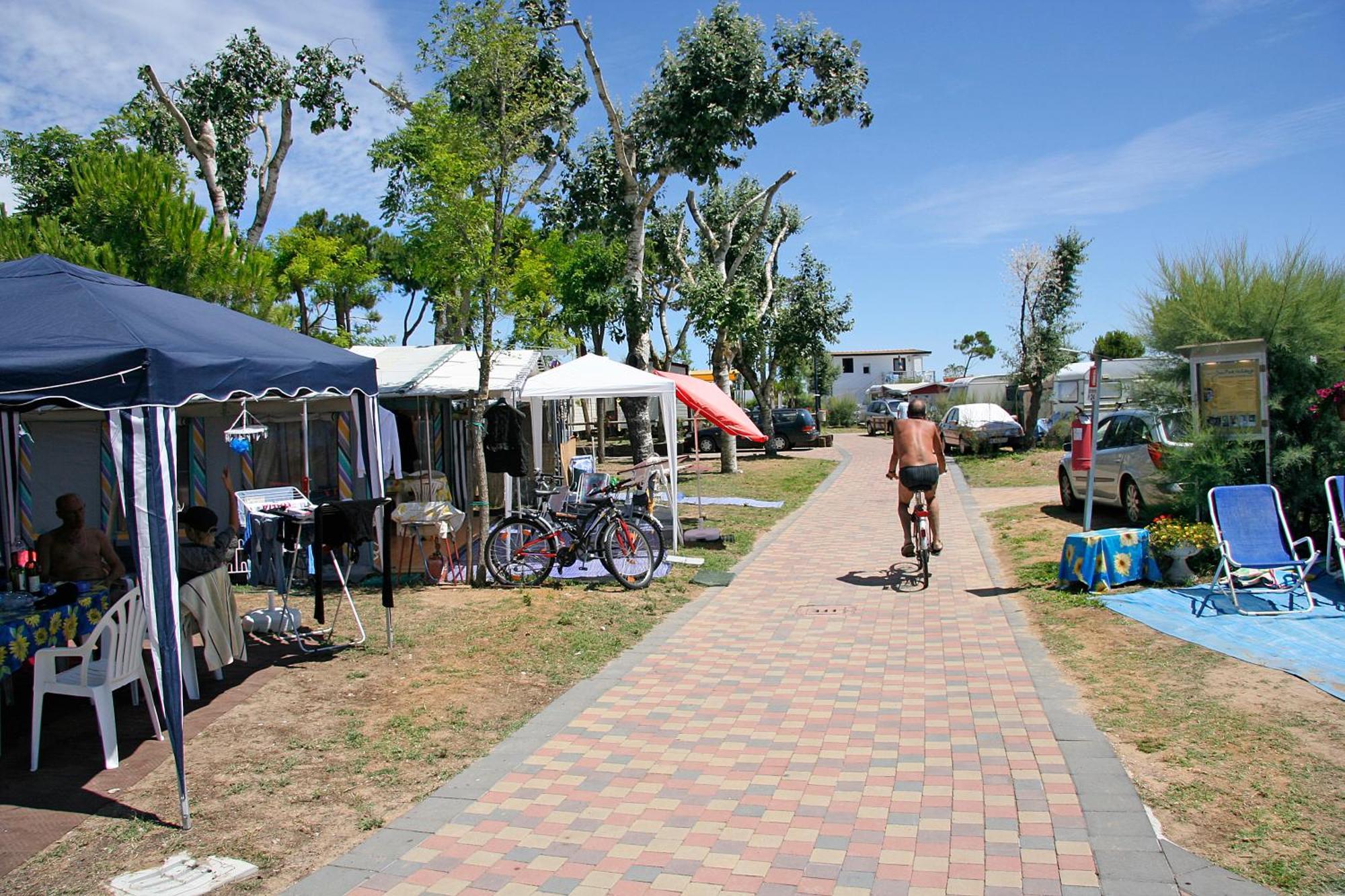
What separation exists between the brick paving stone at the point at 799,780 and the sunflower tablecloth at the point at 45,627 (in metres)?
2.64

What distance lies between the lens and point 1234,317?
9414 mm

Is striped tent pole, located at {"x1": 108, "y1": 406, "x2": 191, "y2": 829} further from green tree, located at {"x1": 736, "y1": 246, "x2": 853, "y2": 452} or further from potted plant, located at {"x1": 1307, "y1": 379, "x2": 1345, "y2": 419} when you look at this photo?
green tree, located at {"x1": 736, "y1": 246, "x2": 853, "y2": 452}

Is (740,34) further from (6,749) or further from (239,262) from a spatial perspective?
(6,749)

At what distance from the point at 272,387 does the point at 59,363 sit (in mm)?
1431

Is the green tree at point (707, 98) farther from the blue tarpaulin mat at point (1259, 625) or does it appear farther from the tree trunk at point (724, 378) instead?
the blue tarpaulin mat at point (1259, 625)

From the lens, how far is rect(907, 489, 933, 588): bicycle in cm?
892

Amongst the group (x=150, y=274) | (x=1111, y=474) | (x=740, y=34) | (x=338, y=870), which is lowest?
(x=338, y=870)

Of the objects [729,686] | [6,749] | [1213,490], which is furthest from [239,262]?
[1213,490]

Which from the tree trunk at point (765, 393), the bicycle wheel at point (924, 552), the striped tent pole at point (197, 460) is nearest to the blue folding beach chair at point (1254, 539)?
the bicycle wheel at point (924, 552)

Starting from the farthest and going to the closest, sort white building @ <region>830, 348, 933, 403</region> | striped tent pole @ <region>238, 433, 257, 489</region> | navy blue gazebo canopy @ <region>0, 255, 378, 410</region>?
white building @ <region>830, 348, 933, 403</region>, striped tent pole @ <region>238, 433, 257, 489</region>, navy blue gazebo canopy @ <region>0, 255, 378, 410</region>

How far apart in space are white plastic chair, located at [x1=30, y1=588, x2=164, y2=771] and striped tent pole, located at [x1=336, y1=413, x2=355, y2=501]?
22.7 feet

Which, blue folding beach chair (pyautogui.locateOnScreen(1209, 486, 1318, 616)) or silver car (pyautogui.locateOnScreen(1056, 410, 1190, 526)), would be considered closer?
blue folding beach chair (pyautogui.locateOnScreen(1209, 486, 1318, 616))

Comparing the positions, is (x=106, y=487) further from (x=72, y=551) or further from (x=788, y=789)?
(x=788, y=789)

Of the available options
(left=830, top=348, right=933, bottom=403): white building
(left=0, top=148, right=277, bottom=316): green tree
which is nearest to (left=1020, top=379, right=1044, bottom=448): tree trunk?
(left=0, top=148, right=277, bottom=316): green tree
